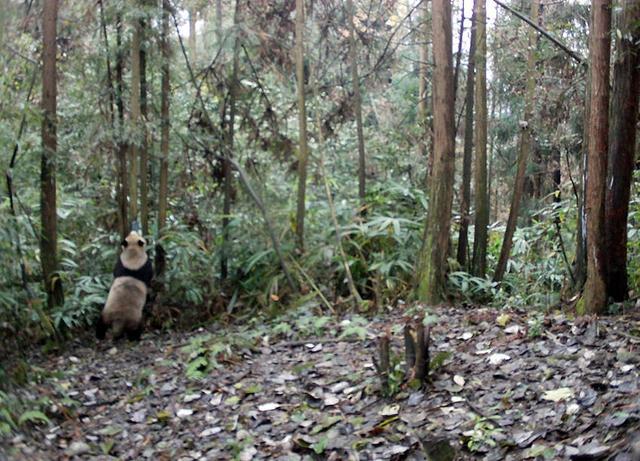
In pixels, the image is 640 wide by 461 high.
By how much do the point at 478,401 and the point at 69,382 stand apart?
4.10 metres

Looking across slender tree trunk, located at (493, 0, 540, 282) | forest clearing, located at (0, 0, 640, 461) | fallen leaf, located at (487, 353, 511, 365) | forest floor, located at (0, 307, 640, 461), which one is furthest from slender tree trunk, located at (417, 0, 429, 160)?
fallen leaf, located at (487, 353, 511, 365)

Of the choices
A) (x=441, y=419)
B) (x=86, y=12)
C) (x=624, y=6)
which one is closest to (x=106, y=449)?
(x=441, y=419)

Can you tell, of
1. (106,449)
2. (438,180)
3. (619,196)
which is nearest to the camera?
(106,449)

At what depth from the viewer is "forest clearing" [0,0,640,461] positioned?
18.0 ft

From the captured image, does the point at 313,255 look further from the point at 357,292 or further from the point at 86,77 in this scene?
the point at 86,77

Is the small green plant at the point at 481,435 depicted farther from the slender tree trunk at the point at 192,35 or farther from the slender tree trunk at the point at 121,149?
the slender tree trunk at the point at 192,35

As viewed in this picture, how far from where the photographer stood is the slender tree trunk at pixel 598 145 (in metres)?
6.55

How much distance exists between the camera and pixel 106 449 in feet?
18.4

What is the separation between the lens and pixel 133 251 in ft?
29.9

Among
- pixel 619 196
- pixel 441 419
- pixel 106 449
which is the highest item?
pixel 619 196

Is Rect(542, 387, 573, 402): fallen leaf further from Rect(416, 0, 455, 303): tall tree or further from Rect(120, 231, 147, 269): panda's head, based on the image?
Rect(120, 231, 147, 269): panda's head

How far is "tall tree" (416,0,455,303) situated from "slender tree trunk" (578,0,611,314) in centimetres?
230

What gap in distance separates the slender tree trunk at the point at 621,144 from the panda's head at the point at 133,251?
5466 millimetres

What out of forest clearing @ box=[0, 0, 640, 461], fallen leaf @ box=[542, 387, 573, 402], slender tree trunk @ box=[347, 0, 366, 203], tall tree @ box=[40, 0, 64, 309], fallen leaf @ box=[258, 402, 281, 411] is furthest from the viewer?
slender tree trunk @ box=[347, 0, 366, 203]
